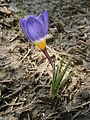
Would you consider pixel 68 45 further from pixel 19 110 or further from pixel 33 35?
pixel 19 110

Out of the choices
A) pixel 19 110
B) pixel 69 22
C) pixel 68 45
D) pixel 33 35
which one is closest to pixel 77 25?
pixel 69 22

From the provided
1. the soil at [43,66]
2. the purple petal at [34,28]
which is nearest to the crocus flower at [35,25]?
the purple petal at [34,28]

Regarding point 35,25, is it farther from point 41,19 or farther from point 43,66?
point 43,66

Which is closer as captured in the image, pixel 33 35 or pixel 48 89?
pixel 33 35

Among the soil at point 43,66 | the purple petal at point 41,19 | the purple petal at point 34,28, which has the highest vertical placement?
the purple petal at point 41,19

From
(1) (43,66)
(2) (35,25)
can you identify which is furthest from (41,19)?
(1) (43,66)

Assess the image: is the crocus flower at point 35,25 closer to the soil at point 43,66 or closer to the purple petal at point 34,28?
the purple petal at point 34,28
